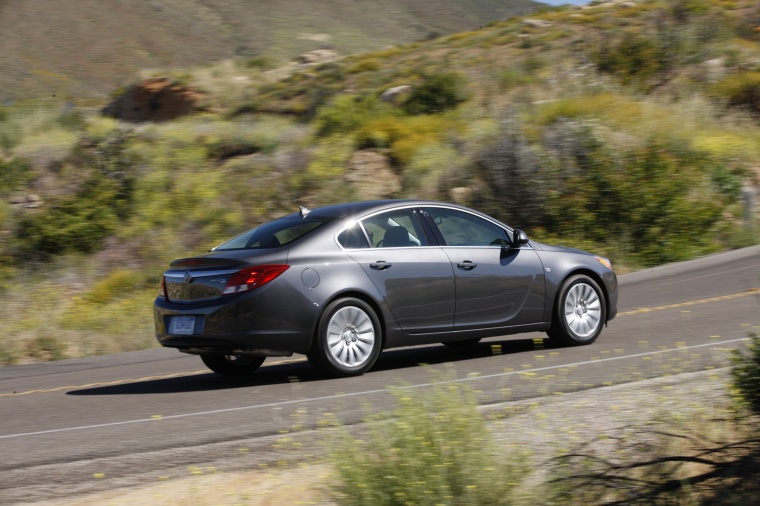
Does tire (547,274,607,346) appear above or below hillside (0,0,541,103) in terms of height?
below

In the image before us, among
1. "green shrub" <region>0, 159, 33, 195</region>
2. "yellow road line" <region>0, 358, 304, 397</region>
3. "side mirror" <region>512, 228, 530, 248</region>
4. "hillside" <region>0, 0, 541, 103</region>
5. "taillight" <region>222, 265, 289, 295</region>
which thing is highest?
"hillside" <region>0, 0, 541, 103</region>

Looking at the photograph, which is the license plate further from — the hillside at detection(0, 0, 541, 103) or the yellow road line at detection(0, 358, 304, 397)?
the hillside at detection(0, 0, 541, 103)

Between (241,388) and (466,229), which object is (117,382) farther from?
(466,229)

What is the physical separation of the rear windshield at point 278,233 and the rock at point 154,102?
3028 cm

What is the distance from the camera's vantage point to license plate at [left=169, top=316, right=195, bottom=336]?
9695mm

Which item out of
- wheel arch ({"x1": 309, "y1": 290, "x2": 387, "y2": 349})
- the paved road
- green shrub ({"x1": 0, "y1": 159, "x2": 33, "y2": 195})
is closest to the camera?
the paved road

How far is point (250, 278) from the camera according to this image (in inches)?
372

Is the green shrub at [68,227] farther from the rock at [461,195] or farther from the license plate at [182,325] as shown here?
the license plate at [182,325]

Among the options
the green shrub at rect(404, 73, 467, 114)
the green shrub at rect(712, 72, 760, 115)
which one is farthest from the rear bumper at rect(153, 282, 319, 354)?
the green shrub at rect(404, 73, 467, 114)

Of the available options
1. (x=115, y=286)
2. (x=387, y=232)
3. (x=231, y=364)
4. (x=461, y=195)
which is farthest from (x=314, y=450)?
(x=461, y=195)

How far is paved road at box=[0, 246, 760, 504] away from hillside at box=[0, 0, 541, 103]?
220ft

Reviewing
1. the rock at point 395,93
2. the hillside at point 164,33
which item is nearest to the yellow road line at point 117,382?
the rock at point 395,93

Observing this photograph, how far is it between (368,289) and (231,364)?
190 centimetres

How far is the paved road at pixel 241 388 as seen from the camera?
7.09 metres
